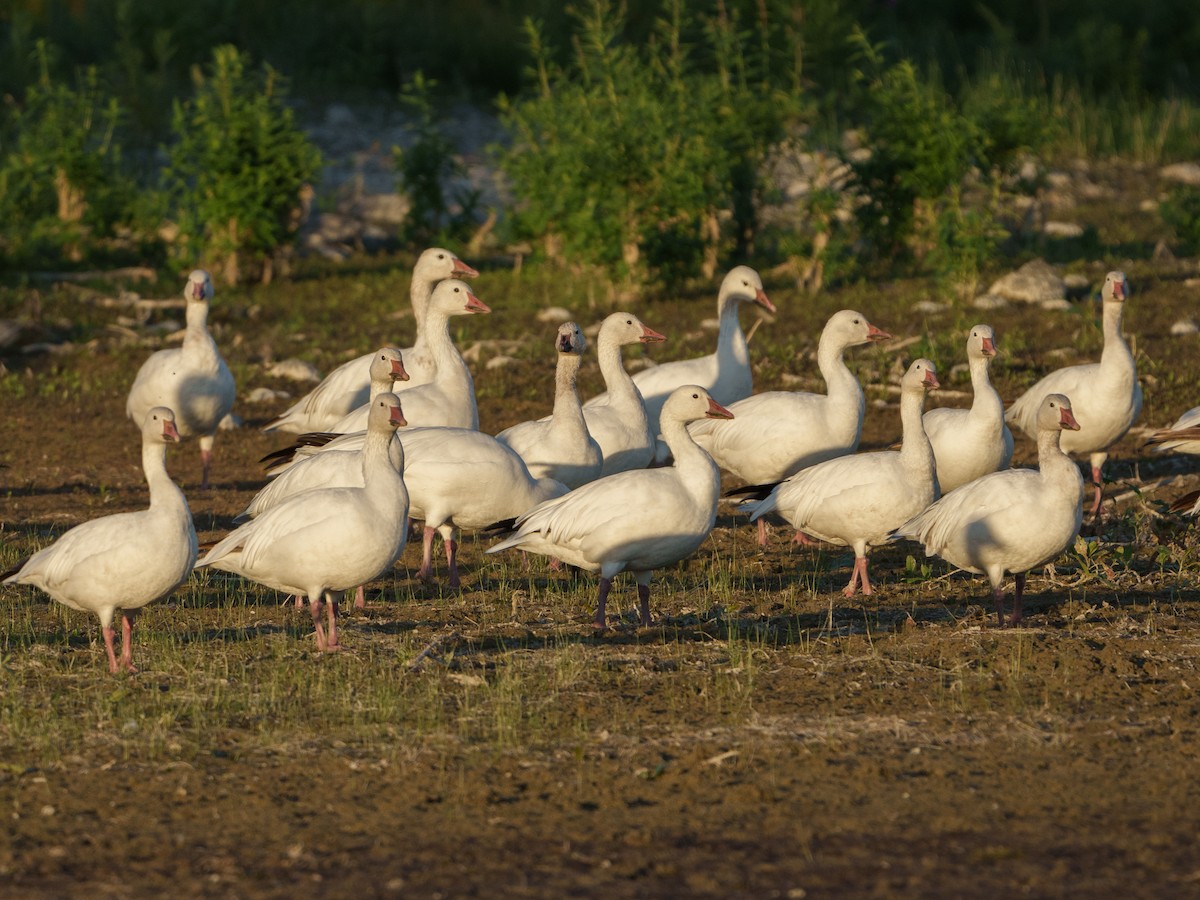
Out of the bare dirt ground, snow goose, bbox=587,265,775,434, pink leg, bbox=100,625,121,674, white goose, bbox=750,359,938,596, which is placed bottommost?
the bare dirt ground

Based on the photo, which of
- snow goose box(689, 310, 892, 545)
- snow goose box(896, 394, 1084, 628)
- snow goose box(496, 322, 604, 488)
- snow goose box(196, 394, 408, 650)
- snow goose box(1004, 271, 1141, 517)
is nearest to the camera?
snow goose box(196, 394, 408, 650)

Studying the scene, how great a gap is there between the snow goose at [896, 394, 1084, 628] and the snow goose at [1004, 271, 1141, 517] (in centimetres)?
261

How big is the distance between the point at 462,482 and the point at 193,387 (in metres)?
3.82

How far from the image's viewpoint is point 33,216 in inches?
687

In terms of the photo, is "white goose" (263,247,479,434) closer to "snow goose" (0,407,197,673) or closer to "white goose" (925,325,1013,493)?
"white goose" (925,325,1013,493)

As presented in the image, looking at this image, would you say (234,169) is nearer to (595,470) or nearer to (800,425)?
(595,470)

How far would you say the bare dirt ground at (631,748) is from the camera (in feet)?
15.6

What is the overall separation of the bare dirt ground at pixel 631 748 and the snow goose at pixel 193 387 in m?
3.53

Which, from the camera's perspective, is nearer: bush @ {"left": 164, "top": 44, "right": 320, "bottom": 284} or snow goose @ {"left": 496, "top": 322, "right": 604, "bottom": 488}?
snow goose @ {"left": 496, "top": 322, "right": 604, "bottom": 488}

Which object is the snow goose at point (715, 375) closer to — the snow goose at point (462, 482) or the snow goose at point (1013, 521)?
the snow goose at point (462, 482)

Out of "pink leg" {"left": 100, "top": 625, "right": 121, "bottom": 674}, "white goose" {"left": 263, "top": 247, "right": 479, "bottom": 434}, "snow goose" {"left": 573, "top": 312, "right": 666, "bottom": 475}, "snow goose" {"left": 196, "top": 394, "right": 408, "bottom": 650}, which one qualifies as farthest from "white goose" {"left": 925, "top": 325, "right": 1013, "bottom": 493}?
"pink leg" {"left": 100, "top": 625, "right": 121, "bottom": 674}

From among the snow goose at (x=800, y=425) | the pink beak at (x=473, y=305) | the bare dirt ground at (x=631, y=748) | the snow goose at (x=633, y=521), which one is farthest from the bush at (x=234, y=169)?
the snow goose at (x=633, y=521)

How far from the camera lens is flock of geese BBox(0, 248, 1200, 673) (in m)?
7.02

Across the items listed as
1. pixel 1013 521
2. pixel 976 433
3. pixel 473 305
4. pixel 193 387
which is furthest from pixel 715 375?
pixel 1013 521
